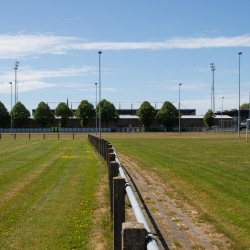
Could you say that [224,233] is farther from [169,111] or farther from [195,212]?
[169,111]

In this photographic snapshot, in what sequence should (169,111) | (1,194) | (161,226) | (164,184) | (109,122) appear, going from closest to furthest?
(161,226)
(1,194)
(164,184)
(169,111)
(109,122)

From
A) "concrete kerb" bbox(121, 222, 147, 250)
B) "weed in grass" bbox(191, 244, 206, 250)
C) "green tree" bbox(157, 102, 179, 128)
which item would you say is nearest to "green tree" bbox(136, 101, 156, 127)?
"green tree" bbox(157, 102, 179, 128)

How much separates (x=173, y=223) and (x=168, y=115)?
3707 inches

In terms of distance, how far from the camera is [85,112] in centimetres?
10388

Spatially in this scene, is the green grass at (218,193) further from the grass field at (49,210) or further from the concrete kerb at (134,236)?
the concrete kerb at (134,236)

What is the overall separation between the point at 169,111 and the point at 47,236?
94887 mm

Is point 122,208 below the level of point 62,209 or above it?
above

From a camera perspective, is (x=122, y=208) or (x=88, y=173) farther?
(x=88, y=173)

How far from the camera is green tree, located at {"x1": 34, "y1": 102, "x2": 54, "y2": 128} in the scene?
335 feet

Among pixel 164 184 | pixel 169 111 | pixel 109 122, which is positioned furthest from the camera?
pixel 109 122

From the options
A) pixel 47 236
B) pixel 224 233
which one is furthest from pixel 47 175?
pixel 224 233

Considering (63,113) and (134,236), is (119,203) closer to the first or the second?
Result: (134,236)

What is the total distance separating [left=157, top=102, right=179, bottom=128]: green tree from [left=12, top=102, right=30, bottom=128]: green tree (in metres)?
50.2

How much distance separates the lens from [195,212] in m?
6.29
